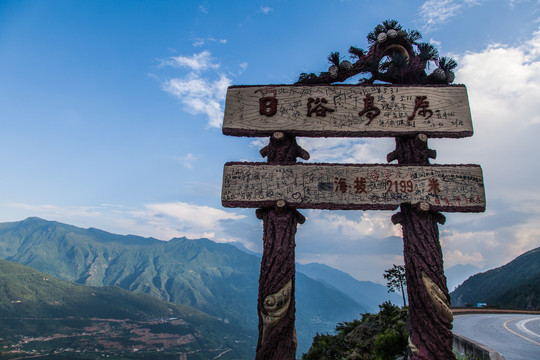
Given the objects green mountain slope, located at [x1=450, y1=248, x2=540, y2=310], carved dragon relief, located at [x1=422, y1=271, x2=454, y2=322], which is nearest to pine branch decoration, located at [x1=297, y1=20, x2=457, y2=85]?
carved dragon relief, located at [x1=422, y1=271, x2=454, y2=322]

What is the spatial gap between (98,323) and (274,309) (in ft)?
423

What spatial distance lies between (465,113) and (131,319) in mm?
135884

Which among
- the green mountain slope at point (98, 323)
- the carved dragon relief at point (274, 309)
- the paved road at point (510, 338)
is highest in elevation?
the carved dragon relief at point (274, 309)

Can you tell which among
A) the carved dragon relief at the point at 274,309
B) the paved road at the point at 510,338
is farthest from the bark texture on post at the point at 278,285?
the paved road at the point at 510,338

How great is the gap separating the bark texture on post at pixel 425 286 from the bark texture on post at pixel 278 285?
1.85m

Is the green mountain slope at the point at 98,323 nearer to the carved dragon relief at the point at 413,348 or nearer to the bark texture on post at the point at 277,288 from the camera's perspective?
the bark texture on post at the point at 277,288

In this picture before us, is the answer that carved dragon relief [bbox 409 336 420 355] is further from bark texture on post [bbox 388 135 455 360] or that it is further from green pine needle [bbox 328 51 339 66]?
green pine needle [bbox 328 51 339 66]

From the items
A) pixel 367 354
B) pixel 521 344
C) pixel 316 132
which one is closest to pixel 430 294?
pixel 316 132

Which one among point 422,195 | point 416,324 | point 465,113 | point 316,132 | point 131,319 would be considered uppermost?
point 465,113

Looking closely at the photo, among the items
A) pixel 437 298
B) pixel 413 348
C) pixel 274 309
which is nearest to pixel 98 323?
pixel 274 309

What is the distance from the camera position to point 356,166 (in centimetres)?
559

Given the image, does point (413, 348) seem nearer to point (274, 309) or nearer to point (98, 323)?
point (274, 309)

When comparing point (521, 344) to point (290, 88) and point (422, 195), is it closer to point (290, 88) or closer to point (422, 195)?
point (422, 195)

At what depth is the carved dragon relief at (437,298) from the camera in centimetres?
495
